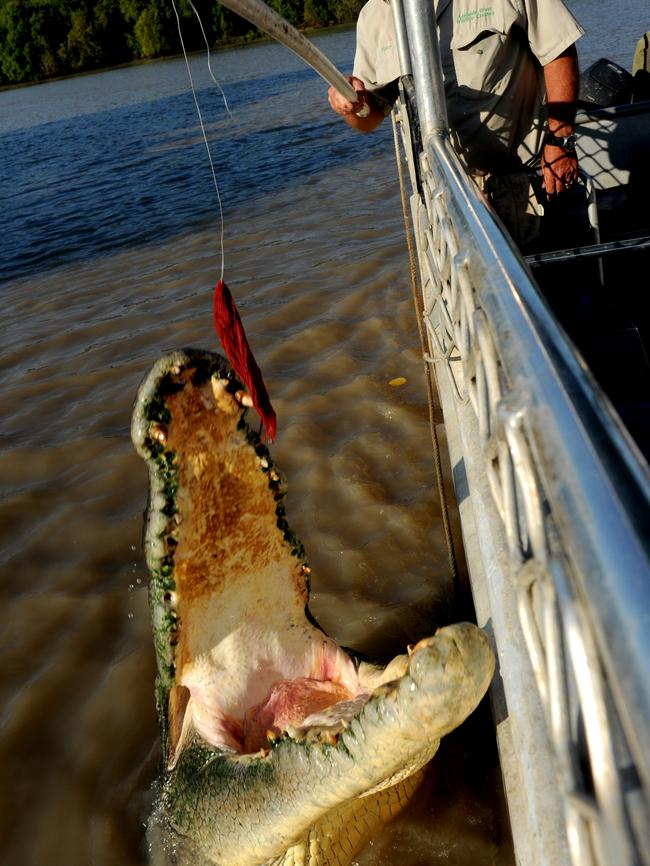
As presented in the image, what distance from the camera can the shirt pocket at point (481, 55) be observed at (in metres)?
3.09

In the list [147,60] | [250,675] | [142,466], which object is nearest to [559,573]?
[250,675]

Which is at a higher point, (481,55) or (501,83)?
(481,55)

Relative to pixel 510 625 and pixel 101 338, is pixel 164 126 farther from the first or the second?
pixel 510 625

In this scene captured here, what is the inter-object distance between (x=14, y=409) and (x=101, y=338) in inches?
47.0

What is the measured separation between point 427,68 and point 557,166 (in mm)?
1184

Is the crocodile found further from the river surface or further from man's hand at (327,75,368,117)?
man's hand at (327,75,368,117)

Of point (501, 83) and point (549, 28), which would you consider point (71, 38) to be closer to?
point (501, 83)

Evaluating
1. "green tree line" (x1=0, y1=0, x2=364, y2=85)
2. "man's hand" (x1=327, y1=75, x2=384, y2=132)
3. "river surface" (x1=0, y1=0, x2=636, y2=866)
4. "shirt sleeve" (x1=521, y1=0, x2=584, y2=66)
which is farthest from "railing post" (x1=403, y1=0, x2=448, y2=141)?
"green tree line" (x1=0, y1=0, x2=364, y2=85)

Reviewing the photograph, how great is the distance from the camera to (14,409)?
15.9 ft

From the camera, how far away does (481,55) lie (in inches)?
123

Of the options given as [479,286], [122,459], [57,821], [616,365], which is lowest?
[57,821]

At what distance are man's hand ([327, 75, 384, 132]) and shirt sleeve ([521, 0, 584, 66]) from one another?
0.78 m

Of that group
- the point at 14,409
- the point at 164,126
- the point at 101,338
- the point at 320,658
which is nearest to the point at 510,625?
the point at 320,658

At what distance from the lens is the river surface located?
2.22 metres
